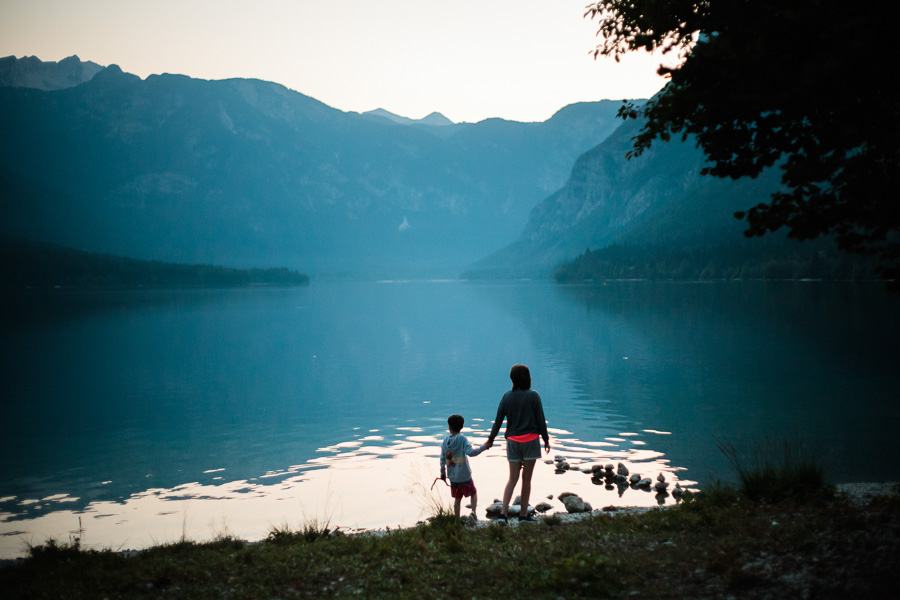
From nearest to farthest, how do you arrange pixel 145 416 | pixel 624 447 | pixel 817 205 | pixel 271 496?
1. pixel 817 205
2. pixel 271 496
3. pixel 624 447
4. pixel 145 416

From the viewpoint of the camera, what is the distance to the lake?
20181 mm

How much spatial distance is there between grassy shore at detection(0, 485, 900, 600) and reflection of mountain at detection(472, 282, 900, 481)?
421 inches

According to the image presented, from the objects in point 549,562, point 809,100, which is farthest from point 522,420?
point 809,100

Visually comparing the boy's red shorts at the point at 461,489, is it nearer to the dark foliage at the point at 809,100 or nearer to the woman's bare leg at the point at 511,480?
the woman's bare leg at the point at 511,480

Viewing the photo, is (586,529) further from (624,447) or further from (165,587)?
(624,447)

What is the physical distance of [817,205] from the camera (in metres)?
9.91

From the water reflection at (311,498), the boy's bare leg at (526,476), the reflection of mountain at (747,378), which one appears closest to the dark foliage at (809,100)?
the boy's bare leg at (526,476)

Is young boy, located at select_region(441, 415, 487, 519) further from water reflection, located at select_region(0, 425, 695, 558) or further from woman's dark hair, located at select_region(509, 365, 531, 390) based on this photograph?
woman's dark hair, located at select_region(509, 365, 531, 390)

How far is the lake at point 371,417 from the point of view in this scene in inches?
795

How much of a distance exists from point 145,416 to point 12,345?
155 feet

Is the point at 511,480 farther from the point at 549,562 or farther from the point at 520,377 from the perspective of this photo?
the point at 549,562

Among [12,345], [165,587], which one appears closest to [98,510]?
[165,587]

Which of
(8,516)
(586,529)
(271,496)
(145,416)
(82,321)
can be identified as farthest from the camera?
(82,321)

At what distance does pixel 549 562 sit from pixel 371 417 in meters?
25.2
